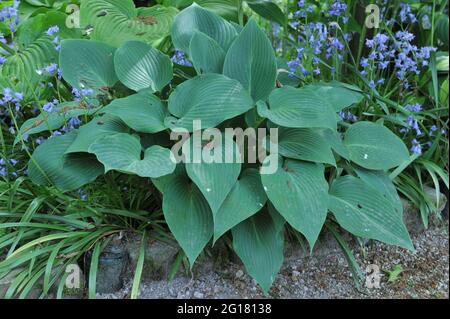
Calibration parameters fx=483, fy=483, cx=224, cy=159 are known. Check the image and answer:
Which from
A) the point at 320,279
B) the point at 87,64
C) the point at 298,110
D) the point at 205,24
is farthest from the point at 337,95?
the point at 87,64

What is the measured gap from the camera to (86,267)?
5.80ft

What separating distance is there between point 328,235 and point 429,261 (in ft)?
1.51

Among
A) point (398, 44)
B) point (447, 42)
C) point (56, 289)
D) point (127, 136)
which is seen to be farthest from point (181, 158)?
point (447, 42)

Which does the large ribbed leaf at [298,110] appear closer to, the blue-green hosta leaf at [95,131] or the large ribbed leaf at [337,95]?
the large ribbed leaf at [337,95]

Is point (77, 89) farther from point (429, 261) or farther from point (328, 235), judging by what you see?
point (429, 261)

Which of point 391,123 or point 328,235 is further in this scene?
point 391,123

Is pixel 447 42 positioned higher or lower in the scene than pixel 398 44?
lower

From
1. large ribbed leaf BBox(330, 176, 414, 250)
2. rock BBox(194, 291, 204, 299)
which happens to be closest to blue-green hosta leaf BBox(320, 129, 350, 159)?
large ribbed leaf BBox(330, 176, 414, 250)

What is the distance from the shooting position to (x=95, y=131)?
1.68 meters

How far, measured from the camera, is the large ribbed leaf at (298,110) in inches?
61.8

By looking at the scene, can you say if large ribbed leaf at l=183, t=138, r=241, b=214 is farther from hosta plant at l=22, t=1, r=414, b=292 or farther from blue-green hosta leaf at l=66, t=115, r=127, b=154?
blue-green hosta leaf at l=66, t=115, r=127, b=154

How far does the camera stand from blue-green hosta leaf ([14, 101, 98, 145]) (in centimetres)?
175

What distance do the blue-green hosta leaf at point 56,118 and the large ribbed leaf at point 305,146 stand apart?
707mm

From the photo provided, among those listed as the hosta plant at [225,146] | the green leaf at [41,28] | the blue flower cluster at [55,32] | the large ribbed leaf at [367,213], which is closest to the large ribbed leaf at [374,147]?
the hosta plant at [225,146]
